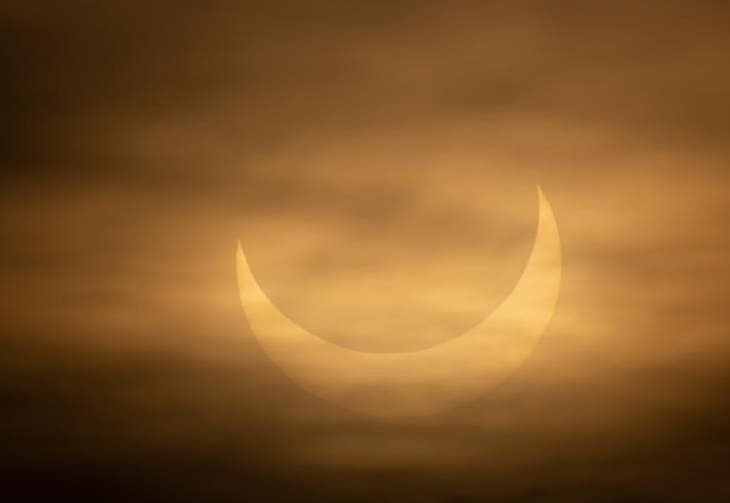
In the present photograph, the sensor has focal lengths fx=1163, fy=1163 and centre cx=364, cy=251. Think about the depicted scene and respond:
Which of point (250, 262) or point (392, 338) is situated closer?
point (250, 262)

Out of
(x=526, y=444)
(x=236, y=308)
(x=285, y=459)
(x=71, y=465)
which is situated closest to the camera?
(x=236, y=308)

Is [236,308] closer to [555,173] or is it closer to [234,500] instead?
[555,173]

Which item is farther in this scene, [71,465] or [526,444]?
[71,465]

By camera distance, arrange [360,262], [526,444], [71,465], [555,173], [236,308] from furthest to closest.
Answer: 1. [71,465]
2. [526,444]
3. [236,308]
4. [360,262]
5. [555,173]

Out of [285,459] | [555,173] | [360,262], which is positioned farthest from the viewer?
[285,459]

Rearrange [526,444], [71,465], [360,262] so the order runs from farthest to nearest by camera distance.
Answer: [71,465], [526,444], [360,262]

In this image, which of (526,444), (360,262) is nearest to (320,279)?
(360,262)

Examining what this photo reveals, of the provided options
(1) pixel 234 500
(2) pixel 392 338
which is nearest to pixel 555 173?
(2) pixel 392 338

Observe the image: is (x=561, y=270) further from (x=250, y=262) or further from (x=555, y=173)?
(x=250, y=262)
